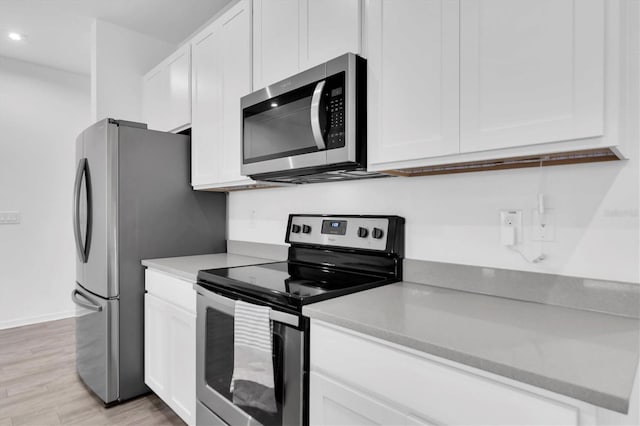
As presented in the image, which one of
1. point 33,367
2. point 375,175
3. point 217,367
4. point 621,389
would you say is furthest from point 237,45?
point 33,367

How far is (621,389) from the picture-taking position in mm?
652

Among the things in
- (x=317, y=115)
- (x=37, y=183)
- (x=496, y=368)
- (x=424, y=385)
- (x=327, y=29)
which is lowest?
(x=424, y=385)

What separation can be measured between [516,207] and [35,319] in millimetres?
4456

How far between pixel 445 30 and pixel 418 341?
953 mm

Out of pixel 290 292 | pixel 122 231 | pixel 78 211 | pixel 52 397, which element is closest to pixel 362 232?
pixel 290 292

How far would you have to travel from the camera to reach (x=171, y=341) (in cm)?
199

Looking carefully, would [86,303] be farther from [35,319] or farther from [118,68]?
[35,319]

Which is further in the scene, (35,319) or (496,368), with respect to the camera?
(35,319)

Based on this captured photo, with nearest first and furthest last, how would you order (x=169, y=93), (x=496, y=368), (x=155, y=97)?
(x=496, y=368), (x=169, y=93), (x=155, y=97)

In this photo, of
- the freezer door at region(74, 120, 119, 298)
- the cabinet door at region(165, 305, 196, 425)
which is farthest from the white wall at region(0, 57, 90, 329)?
the cabinet door at region(165, 305, 196, 425)

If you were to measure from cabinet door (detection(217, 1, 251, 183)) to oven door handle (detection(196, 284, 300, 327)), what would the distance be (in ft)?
2.21

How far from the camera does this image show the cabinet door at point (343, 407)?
99 centimetres

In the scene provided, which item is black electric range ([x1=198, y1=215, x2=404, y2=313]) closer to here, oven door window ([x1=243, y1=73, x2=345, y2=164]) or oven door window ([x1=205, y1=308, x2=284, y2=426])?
oven door window ([x1=205, y1=308, x2=284, y2=426])

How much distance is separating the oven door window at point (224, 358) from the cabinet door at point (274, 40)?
1.15m
